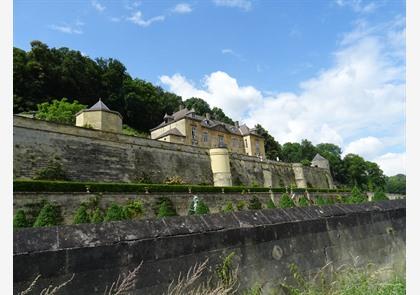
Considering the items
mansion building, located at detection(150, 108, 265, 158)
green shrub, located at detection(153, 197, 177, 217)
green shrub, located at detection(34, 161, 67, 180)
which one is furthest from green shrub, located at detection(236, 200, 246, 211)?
green shrub, located at detection(34, 161, 67, 180)

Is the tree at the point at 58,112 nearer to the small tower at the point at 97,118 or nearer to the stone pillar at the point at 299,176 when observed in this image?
the small tower at the point at 97,118

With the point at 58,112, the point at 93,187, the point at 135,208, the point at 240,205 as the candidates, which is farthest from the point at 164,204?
the point at 58,112

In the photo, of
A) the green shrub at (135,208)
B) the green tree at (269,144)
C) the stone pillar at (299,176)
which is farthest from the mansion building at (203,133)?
the green shrub at (135,208)

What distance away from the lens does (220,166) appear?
3938 cm

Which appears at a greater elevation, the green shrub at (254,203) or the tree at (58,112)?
the tree at (58,112)

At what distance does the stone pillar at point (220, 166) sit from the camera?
1523 inches

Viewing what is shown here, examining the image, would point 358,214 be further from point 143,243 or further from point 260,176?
point 260,176

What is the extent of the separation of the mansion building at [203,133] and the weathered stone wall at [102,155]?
26.0ft

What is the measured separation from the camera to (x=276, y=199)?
37125mm

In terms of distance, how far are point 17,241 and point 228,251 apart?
2.15m

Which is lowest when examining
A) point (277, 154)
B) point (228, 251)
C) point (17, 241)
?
point (228, 251)

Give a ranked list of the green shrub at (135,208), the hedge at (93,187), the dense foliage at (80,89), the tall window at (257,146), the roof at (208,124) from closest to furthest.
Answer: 1. the hedge at (93,187)
2. the green shrub at (135,208)
3. the dense foliage at (80,89)
4. the roof at (208,124)
5. the tall window at (257,146)

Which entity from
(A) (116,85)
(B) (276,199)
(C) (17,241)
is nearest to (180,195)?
(B) (276,199)

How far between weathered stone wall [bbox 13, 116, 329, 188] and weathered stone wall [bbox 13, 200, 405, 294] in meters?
21.9
